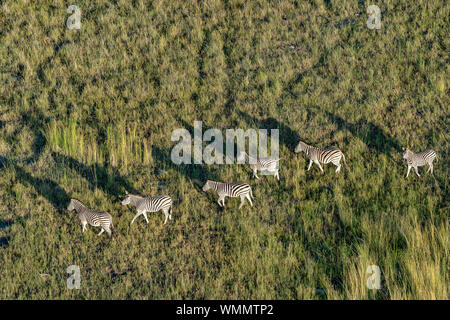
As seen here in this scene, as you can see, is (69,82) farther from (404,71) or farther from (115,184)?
(404,71)

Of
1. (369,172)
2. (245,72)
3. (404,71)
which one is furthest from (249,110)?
(404,71)

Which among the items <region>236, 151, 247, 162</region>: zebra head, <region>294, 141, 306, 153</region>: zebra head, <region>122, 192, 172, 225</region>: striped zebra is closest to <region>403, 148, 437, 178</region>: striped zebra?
<region>294, 141, 306, 153</region>: zebra head

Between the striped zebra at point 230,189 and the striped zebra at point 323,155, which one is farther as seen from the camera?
the striped zebra at point 323,155

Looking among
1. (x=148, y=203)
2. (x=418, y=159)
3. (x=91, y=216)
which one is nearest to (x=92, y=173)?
(x=91, y=216)

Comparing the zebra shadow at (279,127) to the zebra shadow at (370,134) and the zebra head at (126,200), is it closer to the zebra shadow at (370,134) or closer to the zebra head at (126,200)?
the zebra shadow at (370,134)

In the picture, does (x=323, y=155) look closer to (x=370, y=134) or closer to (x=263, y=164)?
(x=263, y=164)

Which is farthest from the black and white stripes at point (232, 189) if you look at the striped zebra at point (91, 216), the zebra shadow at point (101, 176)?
the zebra shadow at point (101, 176)
